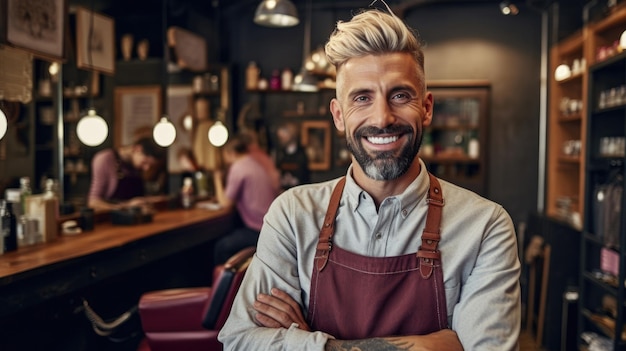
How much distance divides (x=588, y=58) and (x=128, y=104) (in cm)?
516

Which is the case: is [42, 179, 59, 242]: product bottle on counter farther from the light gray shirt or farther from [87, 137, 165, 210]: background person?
the light gray shirt

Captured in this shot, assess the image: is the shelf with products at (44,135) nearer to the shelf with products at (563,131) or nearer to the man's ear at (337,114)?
the man's ear at (337,114)

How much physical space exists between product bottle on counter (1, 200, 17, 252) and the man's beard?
2.41 metres

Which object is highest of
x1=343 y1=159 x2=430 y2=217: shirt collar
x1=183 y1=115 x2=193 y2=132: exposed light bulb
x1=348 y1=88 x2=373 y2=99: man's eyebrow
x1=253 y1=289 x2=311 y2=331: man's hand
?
x1=183 y1=115 x2=193 y2=132: exposed light bulb

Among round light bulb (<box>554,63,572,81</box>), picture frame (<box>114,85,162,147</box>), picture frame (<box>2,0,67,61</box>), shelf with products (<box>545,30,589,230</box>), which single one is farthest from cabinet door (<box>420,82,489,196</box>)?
picture frame (<box>2,0,67,61</box>)

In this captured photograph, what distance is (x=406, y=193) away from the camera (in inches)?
64.1

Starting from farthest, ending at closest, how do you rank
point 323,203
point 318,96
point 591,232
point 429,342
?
point 318,96
point 591,232
point 323,203
point 429,342

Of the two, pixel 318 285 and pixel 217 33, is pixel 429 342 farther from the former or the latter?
pixel 217 33

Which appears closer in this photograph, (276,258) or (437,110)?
(276,258)

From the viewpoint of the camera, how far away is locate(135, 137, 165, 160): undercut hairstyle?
20.5 ft

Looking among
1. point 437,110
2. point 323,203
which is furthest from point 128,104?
point 323,203

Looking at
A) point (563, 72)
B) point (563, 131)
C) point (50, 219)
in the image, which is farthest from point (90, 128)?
point (563, 131)

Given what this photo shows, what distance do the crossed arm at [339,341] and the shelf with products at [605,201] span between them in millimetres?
2454

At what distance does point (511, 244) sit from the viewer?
1.56m
